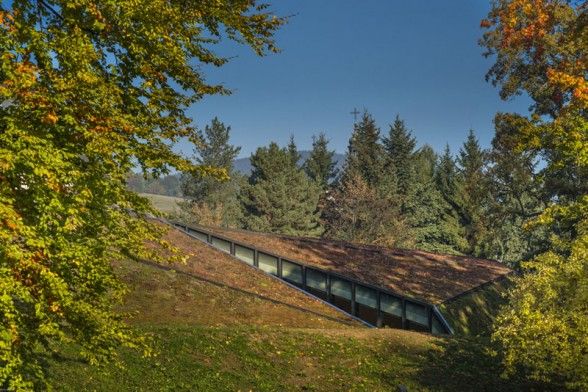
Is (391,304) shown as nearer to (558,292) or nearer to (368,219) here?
(558,292)

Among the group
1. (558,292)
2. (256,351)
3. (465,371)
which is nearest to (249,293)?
(256,351)

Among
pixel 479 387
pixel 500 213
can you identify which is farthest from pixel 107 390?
pixel 500 213

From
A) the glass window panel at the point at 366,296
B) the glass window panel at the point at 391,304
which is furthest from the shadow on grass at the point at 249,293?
the glass window panel at the point at 366,296

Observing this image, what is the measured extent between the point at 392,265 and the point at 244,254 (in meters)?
8.42

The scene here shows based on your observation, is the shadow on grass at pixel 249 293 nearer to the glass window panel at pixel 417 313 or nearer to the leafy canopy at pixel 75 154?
the glass window panel at pixel 417 313

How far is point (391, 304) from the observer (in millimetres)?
23656

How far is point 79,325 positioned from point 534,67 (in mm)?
25121

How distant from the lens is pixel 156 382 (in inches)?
468

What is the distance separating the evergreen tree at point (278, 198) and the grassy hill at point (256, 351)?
42045mm

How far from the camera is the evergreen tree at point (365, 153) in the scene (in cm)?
6388

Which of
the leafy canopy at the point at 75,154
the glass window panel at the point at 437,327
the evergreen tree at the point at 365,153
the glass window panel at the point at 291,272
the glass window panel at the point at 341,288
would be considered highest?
the evergreen tree at the point at 365,153

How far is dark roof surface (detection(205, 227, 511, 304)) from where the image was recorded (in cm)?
2517

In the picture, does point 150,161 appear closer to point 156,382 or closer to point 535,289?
point 156,382

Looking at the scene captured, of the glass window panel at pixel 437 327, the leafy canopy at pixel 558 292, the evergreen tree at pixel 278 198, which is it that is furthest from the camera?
the evergreen tree at pixel 278 198
